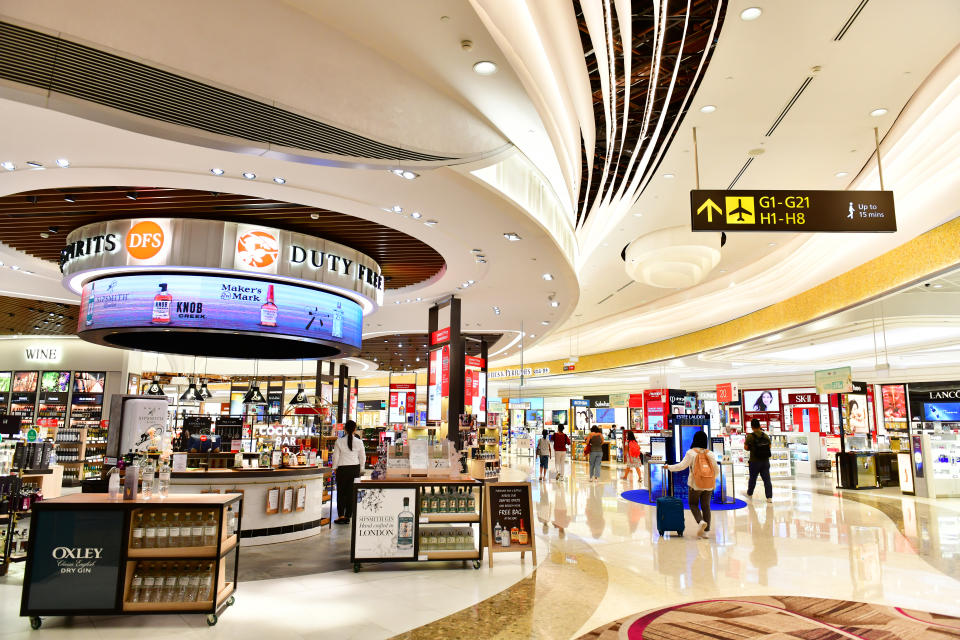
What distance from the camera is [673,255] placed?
1004cm

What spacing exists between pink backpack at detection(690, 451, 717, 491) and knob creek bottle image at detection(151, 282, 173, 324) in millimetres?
7116

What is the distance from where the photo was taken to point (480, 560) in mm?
6109

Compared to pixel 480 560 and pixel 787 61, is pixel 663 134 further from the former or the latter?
pixel 480 560

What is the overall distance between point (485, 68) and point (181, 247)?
5.08m

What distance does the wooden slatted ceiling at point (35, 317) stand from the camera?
476 inches

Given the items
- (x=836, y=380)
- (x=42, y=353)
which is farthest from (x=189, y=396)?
(x=836, y=380)

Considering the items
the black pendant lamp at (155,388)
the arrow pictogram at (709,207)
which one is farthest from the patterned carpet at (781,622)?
the black pendant lamp at (155,388)

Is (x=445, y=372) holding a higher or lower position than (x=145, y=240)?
lower

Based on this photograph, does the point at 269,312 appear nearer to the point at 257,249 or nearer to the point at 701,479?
the point at 257,249

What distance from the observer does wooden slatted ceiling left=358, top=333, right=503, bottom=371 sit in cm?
1720

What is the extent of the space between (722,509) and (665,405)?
5259mm

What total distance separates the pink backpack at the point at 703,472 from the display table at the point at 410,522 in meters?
3.36

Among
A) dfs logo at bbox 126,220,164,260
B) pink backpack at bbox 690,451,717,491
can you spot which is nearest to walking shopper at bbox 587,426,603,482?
pink backpack at bbox 690,451,717,491

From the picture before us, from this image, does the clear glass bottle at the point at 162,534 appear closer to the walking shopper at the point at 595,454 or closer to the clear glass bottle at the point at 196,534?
the clear glass bottle at the point at 196,534
